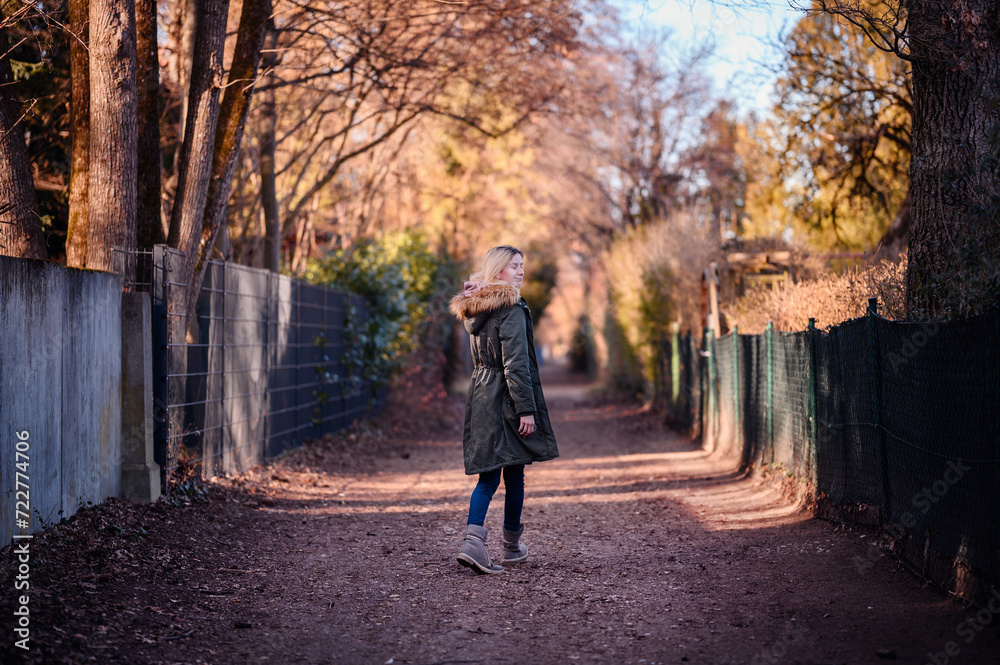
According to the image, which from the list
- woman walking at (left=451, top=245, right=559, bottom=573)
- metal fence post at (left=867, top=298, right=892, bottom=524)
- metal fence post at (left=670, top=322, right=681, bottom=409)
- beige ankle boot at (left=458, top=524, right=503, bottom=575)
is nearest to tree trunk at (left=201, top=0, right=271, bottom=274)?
woman walking at (left=451, top=245, right=559, bottom=573)

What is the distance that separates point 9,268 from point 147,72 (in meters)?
3.84

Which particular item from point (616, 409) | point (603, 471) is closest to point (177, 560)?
point (603, 471)

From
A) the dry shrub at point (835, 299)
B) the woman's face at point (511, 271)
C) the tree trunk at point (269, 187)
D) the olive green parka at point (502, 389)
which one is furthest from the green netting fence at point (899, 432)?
the tree trunk at point (269, 187)

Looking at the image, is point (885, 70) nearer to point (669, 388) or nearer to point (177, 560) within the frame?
point (669, 388)

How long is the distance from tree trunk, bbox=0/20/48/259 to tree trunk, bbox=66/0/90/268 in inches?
11.6

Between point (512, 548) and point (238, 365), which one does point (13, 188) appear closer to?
point (238, 365)

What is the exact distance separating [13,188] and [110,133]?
865mm

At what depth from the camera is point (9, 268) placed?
17.3 ft

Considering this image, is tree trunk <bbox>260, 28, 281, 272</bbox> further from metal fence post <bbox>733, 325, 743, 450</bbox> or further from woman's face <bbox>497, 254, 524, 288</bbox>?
woman's face <bbox>497, 254, 524, 288</bbox>

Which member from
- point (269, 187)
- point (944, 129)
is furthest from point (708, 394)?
point (944, 129)

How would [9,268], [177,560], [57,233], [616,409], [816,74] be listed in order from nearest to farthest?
[9,268] < [177,560] < [57,233] < [816,74] < [616,409]

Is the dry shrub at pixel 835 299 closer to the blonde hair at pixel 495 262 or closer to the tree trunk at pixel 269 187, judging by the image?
the blonde hair at pixel 495 262

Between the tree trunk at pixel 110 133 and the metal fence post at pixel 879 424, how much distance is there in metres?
5.78

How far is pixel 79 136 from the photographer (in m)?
7.63
